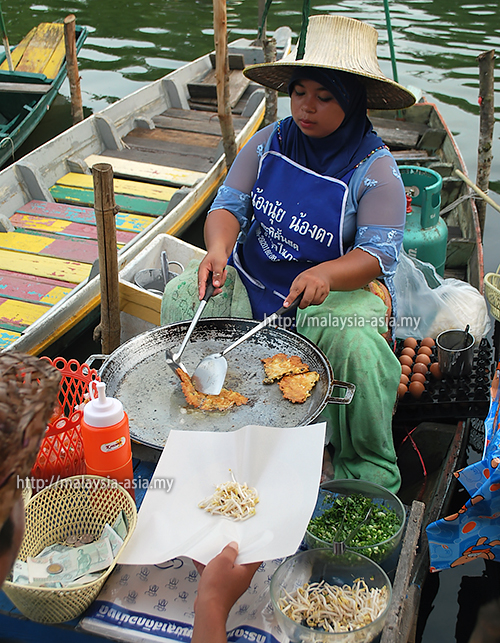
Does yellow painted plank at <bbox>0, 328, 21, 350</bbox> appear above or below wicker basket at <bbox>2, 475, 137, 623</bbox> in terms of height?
below

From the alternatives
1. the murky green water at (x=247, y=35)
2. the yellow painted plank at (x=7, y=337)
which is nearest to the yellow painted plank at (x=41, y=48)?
the murky green water at (x=247, y=35)

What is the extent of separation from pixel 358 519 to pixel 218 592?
641 millimetres

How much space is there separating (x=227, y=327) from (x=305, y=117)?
0.94 metres

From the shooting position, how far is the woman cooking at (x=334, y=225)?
2361 millimetres

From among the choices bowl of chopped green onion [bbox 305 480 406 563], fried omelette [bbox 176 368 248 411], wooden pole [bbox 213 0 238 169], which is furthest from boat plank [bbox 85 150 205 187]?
bowl of chopped green onion [bbox 305 480 406 563]

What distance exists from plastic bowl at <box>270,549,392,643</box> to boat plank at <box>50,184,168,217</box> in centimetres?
421

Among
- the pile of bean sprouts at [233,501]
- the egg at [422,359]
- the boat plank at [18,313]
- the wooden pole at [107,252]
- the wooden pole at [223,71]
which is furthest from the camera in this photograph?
the wooden pole at [223,71]

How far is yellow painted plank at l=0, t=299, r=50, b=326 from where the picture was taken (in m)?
3.99

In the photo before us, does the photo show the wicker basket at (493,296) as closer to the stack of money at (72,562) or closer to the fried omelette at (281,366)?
the fried omelette at (281,366)

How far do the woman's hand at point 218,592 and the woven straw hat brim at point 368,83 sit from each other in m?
1.87

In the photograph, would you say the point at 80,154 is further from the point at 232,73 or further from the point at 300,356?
the point at 300,356

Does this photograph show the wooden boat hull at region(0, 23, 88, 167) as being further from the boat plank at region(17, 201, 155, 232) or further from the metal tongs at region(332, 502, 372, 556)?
the metal tongs at region(332, 502, 372, 556)

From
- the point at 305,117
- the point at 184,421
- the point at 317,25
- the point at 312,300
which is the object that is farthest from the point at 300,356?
the point at 317,25

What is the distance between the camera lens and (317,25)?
8.52 ft
